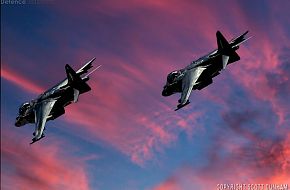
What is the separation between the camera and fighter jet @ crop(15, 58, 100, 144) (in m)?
88.1

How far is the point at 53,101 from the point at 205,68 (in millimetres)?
28614

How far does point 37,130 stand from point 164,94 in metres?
25.2

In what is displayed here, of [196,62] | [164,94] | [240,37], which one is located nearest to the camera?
[240,37]

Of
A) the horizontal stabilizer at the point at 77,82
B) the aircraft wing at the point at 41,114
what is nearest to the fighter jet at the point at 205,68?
the horizontal stabilizer at the point at 77,82

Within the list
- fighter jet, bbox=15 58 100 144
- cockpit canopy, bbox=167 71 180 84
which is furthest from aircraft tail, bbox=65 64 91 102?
cockpit canopy, bbox=167 71 180 84

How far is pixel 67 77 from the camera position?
3504 inches

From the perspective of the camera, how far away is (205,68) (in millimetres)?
86625

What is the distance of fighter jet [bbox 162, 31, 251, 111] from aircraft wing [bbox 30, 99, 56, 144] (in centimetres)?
2351

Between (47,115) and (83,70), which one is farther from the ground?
(83,70)

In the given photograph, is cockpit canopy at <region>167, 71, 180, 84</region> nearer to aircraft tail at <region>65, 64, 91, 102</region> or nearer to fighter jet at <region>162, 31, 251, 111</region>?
fighter jet at <region>162, 31, 251, 111</region>

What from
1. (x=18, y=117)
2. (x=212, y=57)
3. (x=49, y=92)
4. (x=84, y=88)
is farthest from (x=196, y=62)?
(x=18, y=117)

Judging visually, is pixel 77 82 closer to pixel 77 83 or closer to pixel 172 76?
pixel 77 83

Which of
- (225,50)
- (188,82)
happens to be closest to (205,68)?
(188,82)

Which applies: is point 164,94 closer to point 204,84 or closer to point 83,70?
point 204,84
